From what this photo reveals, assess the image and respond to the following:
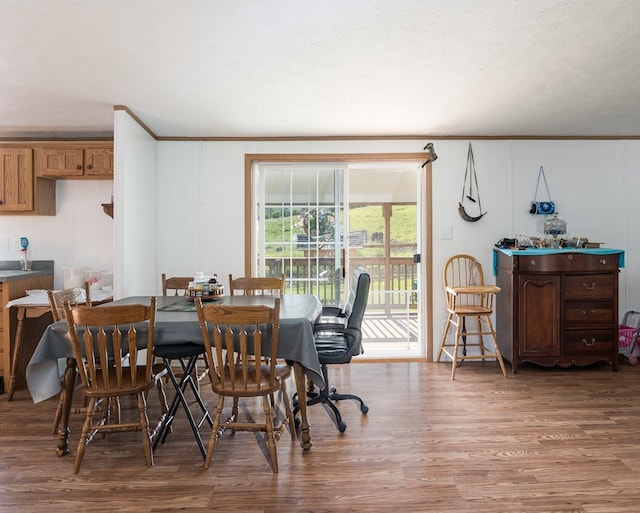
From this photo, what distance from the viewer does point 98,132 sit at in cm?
438

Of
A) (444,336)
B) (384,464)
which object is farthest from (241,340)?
(444,336)

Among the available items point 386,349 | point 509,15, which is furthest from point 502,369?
point 509,15

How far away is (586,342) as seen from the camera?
4008 mm

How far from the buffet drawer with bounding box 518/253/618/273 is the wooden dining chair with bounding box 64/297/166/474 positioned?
3224 mm

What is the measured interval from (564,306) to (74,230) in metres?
4.79

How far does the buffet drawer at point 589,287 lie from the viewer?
3.99 meters

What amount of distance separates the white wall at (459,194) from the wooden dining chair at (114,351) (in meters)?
2.03

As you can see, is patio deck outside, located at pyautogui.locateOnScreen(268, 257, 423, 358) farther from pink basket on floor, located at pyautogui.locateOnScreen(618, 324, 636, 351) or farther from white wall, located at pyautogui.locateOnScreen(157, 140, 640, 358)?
pink basket on floor, located at pyautogui.locateOnScreen(618, 324, 636, 351)

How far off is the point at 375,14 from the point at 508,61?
106 centimetres

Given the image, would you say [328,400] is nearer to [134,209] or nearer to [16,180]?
[134,209]

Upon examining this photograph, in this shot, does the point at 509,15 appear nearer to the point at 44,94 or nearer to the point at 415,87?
the point at 415,87

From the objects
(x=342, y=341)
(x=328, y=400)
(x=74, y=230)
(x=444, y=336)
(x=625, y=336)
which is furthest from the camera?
(x=74, y=230)

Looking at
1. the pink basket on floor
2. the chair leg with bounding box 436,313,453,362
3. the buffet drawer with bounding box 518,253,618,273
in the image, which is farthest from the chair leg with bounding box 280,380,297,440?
the pink basket on floor

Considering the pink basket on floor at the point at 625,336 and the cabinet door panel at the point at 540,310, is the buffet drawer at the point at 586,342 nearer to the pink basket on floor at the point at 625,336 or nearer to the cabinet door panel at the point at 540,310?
the cabinet door panel at the point at 540,310
